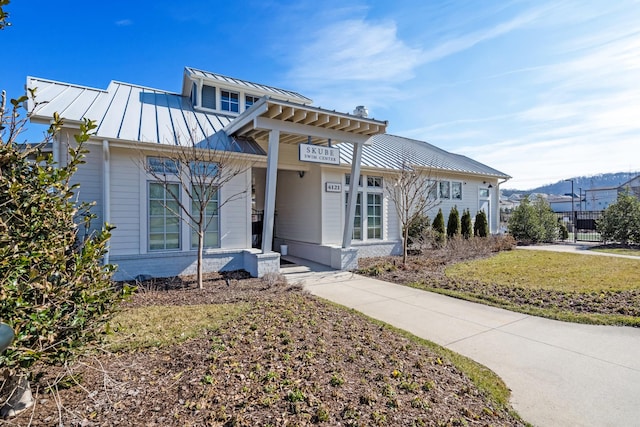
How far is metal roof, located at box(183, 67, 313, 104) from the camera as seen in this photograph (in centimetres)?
1130

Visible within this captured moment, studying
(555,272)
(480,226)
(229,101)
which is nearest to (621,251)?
(480,226)

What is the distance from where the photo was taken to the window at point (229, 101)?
11784 millimetres

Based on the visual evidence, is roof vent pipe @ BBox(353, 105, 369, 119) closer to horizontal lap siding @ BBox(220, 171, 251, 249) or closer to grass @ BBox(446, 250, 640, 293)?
horizontal lap siding @ BBox(220, 171, 251, 249)

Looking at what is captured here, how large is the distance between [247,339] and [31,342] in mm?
2398

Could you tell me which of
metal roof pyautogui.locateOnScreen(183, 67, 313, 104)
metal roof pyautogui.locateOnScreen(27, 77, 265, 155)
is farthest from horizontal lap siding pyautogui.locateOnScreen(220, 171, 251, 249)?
metal roof pyautogui.locateOnScreen(183, 67, 313, 104)

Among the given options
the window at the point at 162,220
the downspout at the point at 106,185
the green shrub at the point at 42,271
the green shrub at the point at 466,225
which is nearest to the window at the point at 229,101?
the window at the point at 162,220

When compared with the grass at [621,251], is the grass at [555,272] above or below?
below

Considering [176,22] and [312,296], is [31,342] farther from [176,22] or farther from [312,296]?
[176,22]

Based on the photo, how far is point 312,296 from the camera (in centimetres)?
669

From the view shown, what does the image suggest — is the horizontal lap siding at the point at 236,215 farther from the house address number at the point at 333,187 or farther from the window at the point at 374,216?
the window at the point at 374,216

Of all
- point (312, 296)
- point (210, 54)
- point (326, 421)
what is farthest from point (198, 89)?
point (326, 421)

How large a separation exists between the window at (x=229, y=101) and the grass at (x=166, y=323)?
8449mm

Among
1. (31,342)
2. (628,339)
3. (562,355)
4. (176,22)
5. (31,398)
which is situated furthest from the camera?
(176,22)

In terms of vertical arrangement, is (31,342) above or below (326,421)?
above
